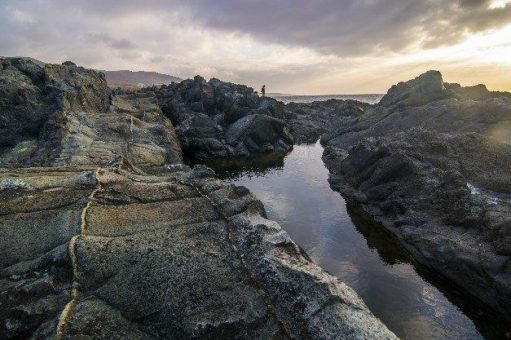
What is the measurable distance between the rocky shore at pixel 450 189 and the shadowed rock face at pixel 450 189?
0.05 meters

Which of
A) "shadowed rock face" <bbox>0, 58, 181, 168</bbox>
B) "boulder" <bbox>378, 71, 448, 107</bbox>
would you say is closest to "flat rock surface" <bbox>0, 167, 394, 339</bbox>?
"shadowed rock face" <bbox>0, 58, 181, 168</bbox>

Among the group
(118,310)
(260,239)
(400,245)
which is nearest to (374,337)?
(260,239)

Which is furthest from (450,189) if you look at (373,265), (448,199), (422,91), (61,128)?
(422,91)

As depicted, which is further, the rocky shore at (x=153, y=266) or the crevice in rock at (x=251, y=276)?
the crevice in rock at (x=251, y=276)

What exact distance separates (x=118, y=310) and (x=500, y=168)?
84.8ft

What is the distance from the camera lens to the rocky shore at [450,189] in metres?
16.8

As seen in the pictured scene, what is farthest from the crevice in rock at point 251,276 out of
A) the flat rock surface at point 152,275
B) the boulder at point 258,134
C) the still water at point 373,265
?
the boulder at point 258,134

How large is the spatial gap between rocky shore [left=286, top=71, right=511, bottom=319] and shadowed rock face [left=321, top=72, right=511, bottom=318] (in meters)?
→ 0.05

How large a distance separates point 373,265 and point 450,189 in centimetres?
813

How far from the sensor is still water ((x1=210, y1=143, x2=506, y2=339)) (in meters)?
14.8

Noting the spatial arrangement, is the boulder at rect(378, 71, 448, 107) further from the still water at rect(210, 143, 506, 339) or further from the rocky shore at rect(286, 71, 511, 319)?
the still water at rect(210, 143, 506, 339)

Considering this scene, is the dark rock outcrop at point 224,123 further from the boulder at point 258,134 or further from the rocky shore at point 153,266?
the rocky shore at point 153,266

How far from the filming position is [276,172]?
4134 cm

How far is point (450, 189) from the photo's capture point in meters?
22.8
